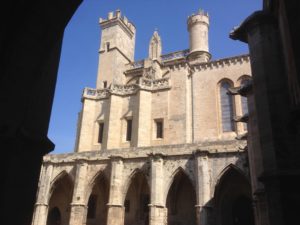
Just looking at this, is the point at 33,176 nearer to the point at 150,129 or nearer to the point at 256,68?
the point at 256,68

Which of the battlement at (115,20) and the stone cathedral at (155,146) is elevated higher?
the battlement at (115,20)

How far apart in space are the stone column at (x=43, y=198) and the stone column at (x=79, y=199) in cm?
213

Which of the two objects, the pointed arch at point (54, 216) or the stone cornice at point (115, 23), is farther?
the stone cornice at point (115, 23)

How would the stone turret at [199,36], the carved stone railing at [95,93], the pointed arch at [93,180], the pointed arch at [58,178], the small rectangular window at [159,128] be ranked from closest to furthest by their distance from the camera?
the pointed arch at [93,180] < the pointed arch at [58,178] < the small rectangular window at [159,128] < the carved stone railing at [95,93] < the stone turret at [199,36]

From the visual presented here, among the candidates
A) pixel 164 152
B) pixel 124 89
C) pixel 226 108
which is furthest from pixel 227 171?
pixel 124 89

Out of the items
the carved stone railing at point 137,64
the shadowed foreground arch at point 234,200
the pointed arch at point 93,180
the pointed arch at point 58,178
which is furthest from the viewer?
the carved stone railing at point 137,64

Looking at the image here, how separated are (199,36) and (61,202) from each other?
1763 cm

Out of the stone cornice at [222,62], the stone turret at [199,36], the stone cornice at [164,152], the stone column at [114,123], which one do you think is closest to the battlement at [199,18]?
the stone turret at [199,36]

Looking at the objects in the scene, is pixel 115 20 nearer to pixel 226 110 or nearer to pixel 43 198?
pixel 226 110

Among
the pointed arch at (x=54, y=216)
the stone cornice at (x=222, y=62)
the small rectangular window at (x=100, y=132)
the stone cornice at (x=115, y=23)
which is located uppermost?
the stone cornice at (x=115, y=23)

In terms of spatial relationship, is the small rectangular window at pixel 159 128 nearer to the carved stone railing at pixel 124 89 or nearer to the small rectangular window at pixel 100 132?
the carved stone railing at pixel 124 89

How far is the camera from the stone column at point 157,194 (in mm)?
15945

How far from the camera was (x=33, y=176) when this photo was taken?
417 centimetres

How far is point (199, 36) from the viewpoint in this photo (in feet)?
93.9
